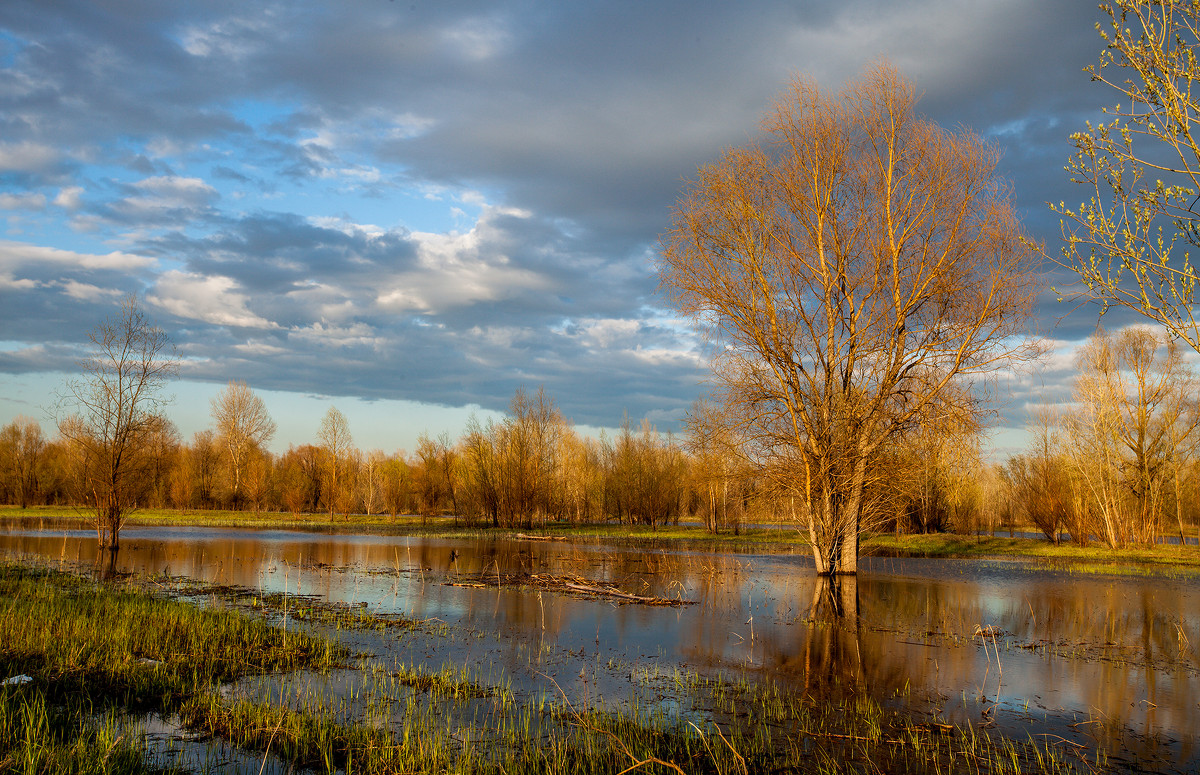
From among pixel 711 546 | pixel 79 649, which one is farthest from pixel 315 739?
pixel 711 546

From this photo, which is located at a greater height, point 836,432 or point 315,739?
point 836,432

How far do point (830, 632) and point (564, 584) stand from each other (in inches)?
341

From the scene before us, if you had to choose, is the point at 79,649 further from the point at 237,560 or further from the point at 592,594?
the point at 237,560

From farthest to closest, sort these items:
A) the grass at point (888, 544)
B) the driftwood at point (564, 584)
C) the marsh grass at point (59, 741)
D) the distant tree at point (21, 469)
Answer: the distant tree at point (21, 469)
the grass at point (888, 544)
the driftwood at point (564, 584)
the marsh grass at point (59, 741)

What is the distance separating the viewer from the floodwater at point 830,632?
9.11 m

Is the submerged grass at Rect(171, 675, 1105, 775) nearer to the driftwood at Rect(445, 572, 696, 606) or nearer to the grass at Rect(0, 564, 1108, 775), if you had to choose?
the grass at Rect(0, 564, 1108, 775)

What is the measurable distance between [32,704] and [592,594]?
13.0 meters

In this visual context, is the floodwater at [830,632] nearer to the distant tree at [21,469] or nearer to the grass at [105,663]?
A: the grass at [105,663]

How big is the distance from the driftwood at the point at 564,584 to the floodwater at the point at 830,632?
380mm

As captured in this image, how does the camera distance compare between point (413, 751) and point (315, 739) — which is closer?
point (413, 751)

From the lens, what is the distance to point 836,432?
71.6 feet

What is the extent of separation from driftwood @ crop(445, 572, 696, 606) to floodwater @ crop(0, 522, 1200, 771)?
0.38 meters

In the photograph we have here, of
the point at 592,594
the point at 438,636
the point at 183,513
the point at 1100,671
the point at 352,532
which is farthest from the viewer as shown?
the point at 183,513

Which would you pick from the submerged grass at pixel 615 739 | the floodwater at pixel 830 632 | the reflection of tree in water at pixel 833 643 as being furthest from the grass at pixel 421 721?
the reflection of tree in water at pixel 833 643
